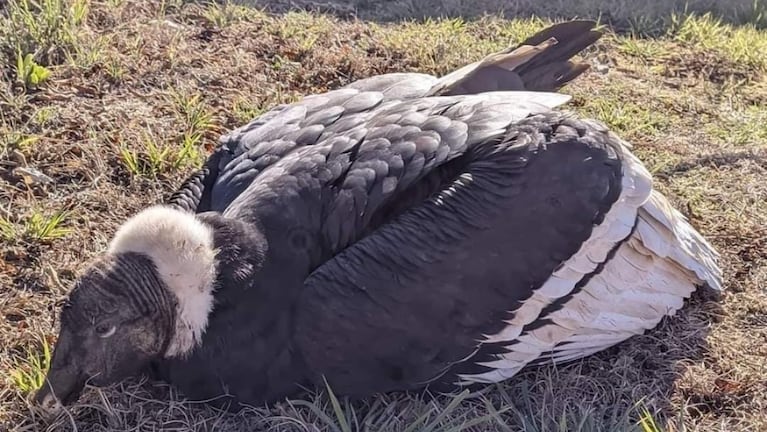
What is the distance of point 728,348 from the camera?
3725mm

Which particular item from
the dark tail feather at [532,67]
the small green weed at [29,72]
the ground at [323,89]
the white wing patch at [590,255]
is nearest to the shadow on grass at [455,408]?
the ground at [323,89]

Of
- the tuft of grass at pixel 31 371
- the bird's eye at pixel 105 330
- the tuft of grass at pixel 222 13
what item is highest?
the bird's eye at pixel 105 330

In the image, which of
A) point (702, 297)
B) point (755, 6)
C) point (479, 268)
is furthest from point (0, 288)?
point (755, 6)

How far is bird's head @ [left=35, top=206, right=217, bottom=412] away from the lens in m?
3.09

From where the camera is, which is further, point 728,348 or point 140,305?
point 728,348

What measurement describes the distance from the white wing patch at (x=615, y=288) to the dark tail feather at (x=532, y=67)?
89 centimetres

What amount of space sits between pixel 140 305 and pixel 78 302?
0.69ft

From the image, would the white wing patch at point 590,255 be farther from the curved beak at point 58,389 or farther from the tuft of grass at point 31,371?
the tuft of grass at point 31,371

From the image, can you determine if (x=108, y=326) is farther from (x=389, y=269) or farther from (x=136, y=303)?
(x=389, y=269)

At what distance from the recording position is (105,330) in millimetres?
3111

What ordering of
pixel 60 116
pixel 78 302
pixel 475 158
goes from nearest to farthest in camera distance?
pixel 78 302 < pixel 475 158 < pixel 60 116

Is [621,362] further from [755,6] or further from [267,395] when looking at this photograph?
[755,6]

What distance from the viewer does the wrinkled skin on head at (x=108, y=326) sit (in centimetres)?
309

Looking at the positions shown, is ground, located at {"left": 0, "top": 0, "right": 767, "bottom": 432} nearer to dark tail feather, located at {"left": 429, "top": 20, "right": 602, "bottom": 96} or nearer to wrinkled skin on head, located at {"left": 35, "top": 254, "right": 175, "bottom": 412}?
wrinkled skin on head, located at {"left": 35, "top": 254, "right": 175, "bottom": 412}
